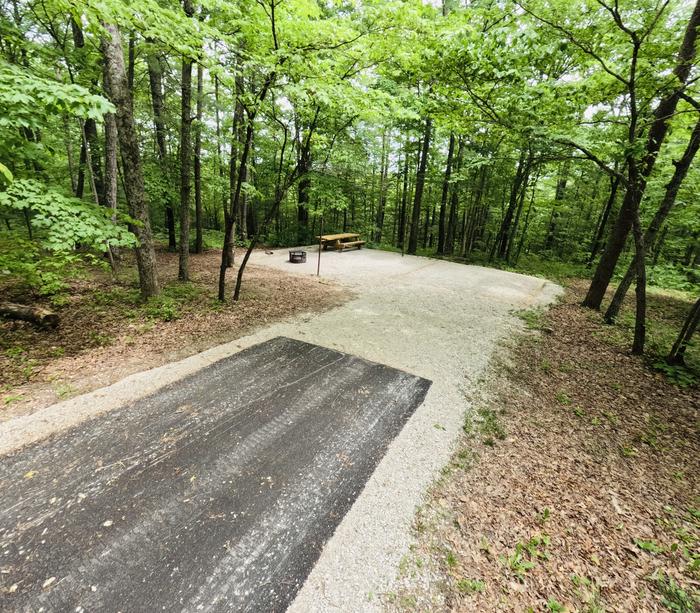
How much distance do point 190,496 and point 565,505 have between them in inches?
122

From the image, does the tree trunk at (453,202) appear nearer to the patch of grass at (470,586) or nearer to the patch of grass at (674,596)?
the patch of grass at (674,596)

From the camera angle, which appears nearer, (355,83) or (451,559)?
(451,559)

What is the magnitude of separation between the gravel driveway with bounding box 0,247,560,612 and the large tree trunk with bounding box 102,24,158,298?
2.56 m

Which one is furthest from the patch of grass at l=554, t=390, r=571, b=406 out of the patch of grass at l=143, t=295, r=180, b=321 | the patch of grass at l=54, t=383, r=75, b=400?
the patch of grass at l=143, t=295, r=180, b=321

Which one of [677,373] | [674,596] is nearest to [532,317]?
[677,373]

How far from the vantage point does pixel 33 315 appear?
4.69 metres

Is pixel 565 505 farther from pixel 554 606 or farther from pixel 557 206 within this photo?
pixel 557 206

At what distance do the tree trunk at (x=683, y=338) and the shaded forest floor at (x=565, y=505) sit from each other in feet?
2.65

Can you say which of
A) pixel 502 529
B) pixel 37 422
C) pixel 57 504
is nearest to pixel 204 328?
pixel 37 422

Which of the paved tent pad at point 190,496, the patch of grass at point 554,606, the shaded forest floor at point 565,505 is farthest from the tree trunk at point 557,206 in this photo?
the patch of grass at point 554,606

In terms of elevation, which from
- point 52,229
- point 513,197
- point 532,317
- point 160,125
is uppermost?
point 160,125

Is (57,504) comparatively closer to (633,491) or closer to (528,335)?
(633,491)

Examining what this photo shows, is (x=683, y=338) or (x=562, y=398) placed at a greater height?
(x=683, y=338)

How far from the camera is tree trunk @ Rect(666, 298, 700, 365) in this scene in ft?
16.2
